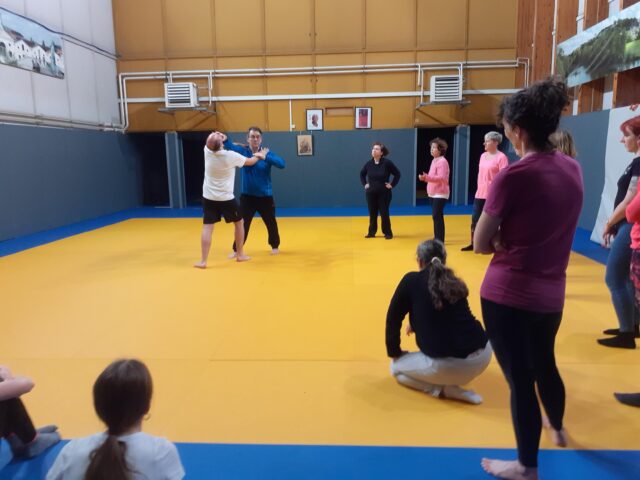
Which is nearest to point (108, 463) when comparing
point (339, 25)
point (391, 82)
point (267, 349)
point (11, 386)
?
point (11, 386)

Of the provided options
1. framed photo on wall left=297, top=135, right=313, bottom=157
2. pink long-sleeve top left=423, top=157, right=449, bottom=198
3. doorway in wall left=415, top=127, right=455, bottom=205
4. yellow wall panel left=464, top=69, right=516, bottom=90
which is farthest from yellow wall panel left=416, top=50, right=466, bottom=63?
pink long-sleeve top left=423, top=157, right=449, bottom=198

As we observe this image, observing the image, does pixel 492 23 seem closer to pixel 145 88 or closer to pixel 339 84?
pixel 339 84

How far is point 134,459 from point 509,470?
158 centimetres

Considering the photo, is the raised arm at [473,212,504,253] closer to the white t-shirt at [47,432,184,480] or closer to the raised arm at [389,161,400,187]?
the white t-shirt at [47,432,184,480]

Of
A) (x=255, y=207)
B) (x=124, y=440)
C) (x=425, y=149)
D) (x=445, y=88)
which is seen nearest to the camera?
(x=124, y=440)

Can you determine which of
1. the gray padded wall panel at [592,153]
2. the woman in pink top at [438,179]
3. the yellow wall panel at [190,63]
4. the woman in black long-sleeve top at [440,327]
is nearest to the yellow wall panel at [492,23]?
the gray padded wall panel at [592,153]

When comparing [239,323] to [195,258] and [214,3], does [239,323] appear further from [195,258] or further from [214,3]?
[214,3]

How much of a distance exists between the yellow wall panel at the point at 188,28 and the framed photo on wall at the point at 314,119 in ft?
10.2

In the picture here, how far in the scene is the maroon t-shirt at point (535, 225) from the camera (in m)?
1.83

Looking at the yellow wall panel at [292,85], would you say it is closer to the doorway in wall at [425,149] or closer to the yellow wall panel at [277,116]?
the yellow wall panel at [277,116]

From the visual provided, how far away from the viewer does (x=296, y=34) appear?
12609 mm

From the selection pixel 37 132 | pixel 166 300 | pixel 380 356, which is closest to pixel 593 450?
pixel 380 356

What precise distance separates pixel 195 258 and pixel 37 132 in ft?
17.0

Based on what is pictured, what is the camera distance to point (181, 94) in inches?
486
